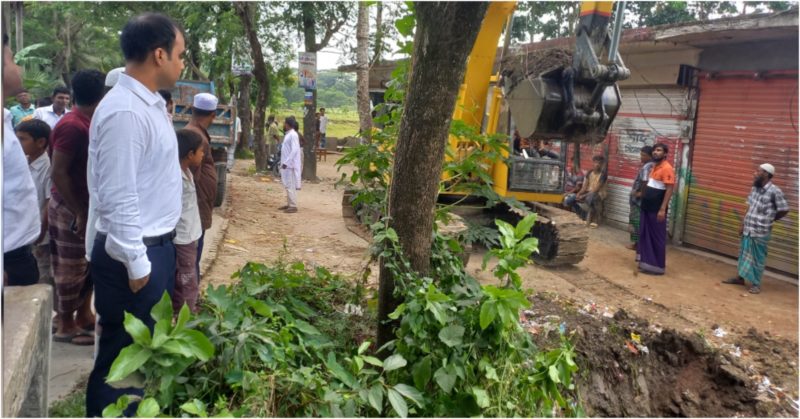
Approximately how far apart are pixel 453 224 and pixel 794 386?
3.05 meters

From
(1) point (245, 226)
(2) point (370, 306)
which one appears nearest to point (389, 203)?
(2) point (370, 306)

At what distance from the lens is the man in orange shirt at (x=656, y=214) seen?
7.80 m

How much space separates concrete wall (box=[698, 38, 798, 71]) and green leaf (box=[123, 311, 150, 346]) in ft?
27.8

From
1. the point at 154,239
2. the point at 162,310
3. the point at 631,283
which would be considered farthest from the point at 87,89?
the point at 631,283

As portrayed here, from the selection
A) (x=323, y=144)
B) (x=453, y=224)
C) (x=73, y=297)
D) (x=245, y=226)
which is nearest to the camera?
(x=73, y=297)

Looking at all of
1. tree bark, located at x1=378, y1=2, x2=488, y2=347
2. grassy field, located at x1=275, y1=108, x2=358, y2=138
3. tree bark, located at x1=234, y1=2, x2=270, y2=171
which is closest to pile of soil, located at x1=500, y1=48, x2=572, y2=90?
tree bark, located at x1=378, y1=2, x2=488, y2=347

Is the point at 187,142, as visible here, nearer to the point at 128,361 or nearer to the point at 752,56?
the point at 128,361

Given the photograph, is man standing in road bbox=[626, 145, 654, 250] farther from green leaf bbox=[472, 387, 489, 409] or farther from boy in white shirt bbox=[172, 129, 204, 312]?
green leaf bbox=[472, 387, 489, 409]

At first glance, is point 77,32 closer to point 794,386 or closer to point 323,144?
point 323,144

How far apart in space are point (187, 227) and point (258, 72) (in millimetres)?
10920

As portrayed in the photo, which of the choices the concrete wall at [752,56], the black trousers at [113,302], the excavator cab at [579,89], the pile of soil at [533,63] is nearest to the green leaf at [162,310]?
the black trousers at [113,302]

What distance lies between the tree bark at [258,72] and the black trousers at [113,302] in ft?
36.0

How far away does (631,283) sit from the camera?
755 cm

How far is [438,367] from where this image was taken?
2467 mm
